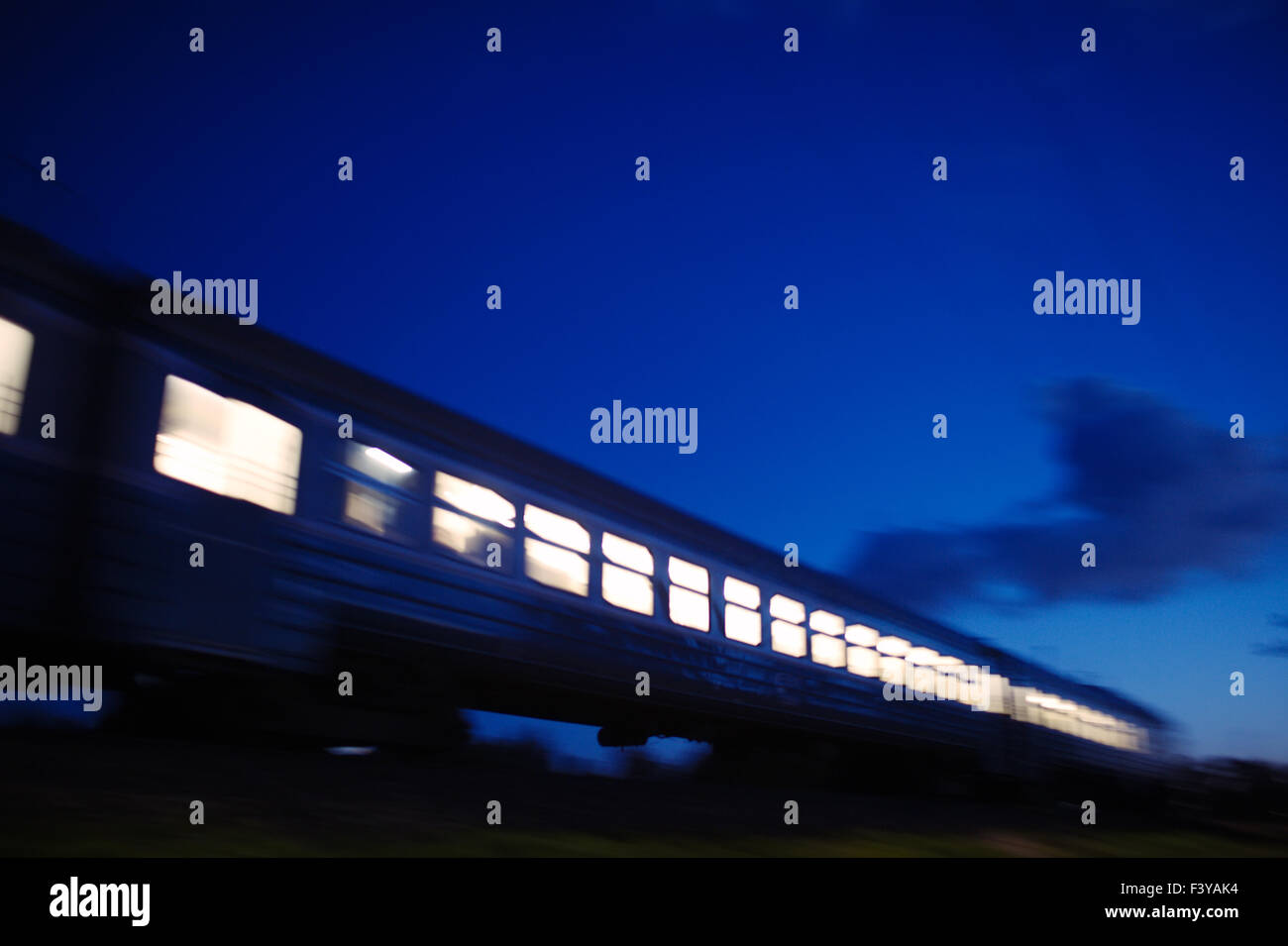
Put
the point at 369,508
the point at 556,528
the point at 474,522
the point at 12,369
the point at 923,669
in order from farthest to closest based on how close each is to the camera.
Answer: the point at 923,669 → the point at 556,528 → the point at 474,522 → the point at 369,508 → the point at 12,369

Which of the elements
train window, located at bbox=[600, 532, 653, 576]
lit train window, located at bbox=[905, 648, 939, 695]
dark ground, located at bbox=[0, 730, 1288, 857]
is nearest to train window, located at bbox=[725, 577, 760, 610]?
train window, located at bbox=[600, 532, 653, 576]

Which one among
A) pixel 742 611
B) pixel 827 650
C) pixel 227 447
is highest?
pixel 227 447

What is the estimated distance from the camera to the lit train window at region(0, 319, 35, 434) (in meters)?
4.64

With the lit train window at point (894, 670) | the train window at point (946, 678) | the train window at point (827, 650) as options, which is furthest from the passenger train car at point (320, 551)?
the train window at point (946, 678)

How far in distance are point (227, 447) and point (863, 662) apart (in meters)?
7.39

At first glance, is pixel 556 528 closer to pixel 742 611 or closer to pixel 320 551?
pixel 320 551

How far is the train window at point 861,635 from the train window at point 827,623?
16 centimetres

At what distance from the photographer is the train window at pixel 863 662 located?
1046cm

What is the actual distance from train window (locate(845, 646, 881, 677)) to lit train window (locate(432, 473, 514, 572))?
492 centimetres

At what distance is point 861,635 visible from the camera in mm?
10742

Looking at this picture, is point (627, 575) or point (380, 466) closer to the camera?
point (380, 466)

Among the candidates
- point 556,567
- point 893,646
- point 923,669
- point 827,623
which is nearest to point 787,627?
point 827,623
